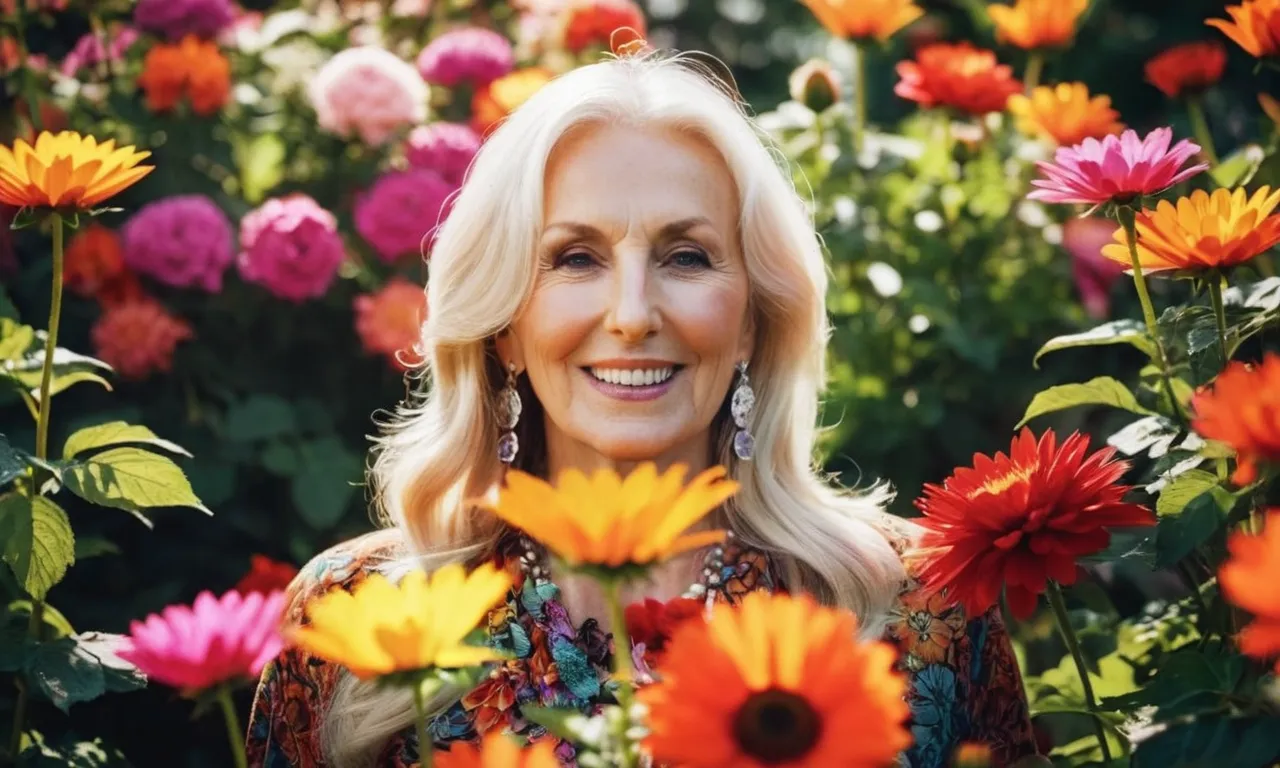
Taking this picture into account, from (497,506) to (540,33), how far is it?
3.15 meters

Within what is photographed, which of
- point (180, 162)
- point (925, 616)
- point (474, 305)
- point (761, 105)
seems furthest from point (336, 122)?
point (761, 105)

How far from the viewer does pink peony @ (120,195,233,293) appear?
10.5 ft

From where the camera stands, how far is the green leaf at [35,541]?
193 cm

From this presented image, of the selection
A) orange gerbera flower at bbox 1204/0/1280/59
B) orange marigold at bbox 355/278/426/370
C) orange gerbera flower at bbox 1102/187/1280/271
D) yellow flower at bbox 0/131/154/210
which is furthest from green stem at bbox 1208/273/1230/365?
orange marigold at bbox 355/278/426/370

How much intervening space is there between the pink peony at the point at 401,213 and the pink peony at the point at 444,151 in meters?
0.09

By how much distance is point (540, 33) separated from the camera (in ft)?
13.5

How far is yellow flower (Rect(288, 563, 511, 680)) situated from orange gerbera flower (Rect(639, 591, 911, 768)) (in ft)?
0.49

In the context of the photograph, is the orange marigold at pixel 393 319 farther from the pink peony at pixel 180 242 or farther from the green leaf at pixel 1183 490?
the green leaf at pixel 1183 490

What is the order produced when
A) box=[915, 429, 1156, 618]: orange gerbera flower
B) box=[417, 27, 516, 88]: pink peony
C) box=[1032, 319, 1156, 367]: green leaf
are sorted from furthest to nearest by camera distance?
box=[417, 27, 516, 88]: pink peony, box=[1032, 319, 1156, 367]: green leaf, box=[915, 429, 1156, 618]: orange gerbera flower

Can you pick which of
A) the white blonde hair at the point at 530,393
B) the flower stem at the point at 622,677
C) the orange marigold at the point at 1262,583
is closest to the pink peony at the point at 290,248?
the white blonde hair at the point at 530,393

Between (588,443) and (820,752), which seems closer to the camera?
(820,752)

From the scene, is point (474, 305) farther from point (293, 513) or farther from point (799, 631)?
point (799, 631)

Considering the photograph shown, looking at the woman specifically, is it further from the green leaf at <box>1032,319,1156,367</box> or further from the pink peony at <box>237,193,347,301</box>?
the pink peony at <box>237,193,347,301</box>

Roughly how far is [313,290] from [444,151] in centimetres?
43
